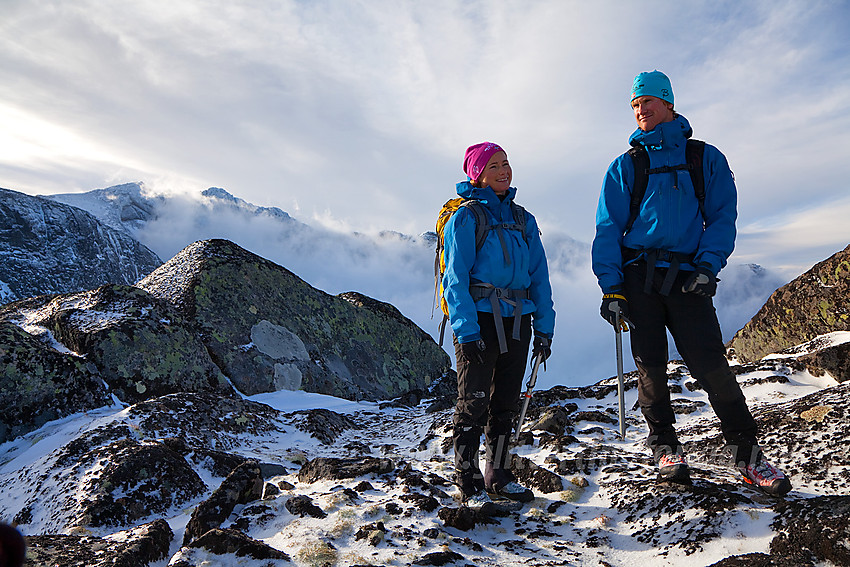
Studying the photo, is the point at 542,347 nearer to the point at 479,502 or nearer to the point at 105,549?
the point at 479,502

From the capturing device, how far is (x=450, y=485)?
5961 millimetres

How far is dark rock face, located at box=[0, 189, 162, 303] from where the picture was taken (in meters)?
26.3

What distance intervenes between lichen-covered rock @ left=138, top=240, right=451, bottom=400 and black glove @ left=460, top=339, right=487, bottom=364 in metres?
10.1

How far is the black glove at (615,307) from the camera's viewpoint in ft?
16.1

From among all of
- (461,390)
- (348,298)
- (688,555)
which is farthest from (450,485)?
(348,298)

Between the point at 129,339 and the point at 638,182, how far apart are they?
10967mm

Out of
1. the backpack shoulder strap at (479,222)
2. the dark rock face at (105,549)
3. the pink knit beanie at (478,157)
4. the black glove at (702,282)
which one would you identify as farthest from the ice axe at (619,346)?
the dark rock face at (105,549)

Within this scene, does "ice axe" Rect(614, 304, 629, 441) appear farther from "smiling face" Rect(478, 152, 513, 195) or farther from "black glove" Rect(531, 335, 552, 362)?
"smiling face" Rect(478, 152, 513, 195)

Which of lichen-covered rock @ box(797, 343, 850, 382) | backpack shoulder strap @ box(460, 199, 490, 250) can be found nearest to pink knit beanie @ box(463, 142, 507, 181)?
backpack shoulder strap @ box(460, 199, 490, 250)

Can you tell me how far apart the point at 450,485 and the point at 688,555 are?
108 inches

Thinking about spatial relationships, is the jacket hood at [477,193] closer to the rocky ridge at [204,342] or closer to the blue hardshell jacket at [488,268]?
the blue hardshell jacket at [488,268]

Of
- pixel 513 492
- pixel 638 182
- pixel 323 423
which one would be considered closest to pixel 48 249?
pixel 323 423

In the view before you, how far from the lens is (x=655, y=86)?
196 inches

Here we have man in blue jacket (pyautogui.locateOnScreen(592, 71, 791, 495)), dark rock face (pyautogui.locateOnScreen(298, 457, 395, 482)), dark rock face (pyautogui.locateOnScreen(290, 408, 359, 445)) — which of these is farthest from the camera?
dark rock face (pyautogui.locateOnScreen(290, 408, 359, 445))
